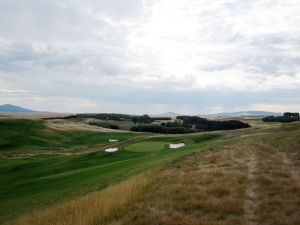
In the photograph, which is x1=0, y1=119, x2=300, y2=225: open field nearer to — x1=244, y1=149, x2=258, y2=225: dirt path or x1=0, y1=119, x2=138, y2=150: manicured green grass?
x1=244, y1=149, x2=258, y2=225: dirt path

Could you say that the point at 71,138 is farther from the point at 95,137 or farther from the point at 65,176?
the point at 65,176

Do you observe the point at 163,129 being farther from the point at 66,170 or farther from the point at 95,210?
the point at 95,210

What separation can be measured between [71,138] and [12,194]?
7535 centimetres

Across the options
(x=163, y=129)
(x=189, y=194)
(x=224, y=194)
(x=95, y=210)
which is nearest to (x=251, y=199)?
(x=224, y=194)

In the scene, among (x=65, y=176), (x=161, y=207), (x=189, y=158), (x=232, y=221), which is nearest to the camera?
(x=232, y=221)

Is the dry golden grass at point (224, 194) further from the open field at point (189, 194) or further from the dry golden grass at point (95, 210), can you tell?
the dry golden grass at point (95, 210)

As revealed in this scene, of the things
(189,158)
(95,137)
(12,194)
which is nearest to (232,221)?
(189,158)

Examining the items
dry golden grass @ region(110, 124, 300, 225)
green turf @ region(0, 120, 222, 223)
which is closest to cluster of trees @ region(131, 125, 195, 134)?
green turf @ region(0, 120, 222, 223)

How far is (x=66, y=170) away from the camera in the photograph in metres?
40.9

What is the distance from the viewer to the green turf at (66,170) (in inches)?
992

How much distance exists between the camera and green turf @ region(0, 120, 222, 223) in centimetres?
2519

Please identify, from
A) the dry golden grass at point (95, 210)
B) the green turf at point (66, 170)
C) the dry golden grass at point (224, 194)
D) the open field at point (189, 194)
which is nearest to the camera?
the dry golden grass at point (224, 194)

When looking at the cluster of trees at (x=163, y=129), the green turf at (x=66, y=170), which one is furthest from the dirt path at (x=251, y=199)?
the cluster of trees at (x=163, y=129)

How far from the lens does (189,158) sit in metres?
26.9
